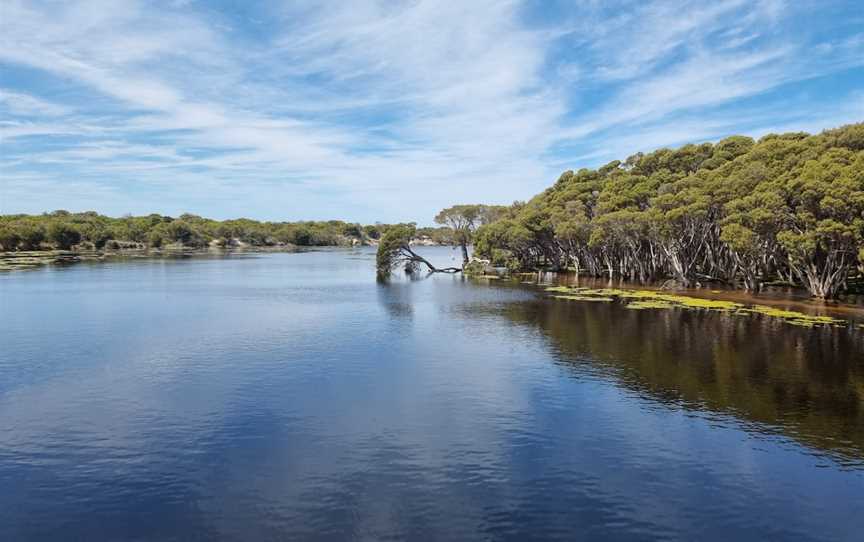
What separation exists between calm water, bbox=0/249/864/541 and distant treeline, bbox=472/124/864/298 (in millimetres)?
14280

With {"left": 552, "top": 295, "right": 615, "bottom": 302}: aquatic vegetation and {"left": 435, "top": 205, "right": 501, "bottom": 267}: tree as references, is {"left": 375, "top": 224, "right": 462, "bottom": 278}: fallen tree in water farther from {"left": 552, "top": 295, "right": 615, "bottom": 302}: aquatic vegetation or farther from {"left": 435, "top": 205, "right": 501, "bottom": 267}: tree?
{"left": 552, "top": 295, "right": 615, "bottom": 302}: aquatic vegetation

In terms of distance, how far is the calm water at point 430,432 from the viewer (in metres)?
16.6

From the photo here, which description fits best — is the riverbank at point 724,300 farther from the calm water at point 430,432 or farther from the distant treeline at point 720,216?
the calm water at point 430,432

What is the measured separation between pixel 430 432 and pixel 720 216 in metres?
59.0

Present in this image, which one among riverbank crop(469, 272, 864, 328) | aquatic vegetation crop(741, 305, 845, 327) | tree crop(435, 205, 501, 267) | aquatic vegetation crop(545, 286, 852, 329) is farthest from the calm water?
tree crop(435, 205, 501, 267)

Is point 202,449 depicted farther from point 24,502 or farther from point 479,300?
point 479,300

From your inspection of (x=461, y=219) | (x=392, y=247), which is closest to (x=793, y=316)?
(x=392, y=247)

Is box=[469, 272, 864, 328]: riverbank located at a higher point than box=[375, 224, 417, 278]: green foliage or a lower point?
lower

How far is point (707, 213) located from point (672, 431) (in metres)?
50.8

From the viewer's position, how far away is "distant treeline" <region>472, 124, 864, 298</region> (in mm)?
52312

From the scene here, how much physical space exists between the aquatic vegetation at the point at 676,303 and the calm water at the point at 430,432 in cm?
449

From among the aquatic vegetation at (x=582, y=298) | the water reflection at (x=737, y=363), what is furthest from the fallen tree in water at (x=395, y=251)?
the water reflection at (x=737, y=363)

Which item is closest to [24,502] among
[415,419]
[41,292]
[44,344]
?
[415,419]

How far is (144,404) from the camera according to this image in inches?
1041
